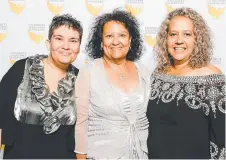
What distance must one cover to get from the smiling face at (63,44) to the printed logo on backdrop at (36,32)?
0.57ft

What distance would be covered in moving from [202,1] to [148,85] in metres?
0.62

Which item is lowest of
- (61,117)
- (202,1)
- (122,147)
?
(122,147)

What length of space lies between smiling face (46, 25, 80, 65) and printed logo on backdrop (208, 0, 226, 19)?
0.80 meters

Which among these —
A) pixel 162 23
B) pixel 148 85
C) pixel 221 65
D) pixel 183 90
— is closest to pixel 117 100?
pixel 148 85

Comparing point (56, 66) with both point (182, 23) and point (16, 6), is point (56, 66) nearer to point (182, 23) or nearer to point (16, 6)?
point (16, 6)

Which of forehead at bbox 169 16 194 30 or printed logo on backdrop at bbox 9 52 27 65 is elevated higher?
forehead at bbox 169 16 194 30

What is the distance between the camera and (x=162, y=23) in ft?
5.92

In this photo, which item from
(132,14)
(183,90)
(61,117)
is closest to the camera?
(183,90)

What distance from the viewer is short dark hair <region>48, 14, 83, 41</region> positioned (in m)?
1.77

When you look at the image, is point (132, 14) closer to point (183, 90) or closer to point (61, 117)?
point (183, 90)

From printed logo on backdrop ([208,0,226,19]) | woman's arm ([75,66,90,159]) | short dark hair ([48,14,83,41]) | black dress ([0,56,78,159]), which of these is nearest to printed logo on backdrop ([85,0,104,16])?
short dark hair ([48,14,83,41])

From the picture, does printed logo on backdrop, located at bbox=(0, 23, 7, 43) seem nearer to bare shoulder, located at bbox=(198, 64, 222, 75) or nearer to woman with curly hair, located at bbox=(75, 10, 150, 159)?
woman with curly hair, located at bbox=(75, 10, 150, 159)

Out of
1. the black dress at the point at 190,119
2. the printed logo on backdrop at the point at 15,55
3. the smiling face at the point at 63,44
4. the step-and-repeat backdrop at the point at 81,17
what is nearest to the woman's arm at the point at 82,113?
the smiling face at the point at 63,44

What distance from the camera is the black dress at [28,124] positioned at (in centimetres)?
167
